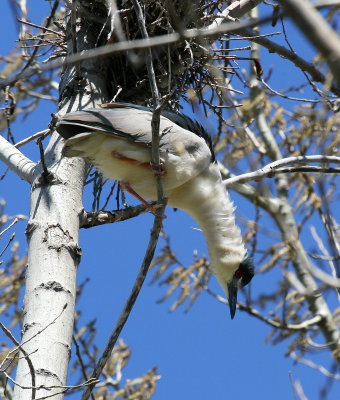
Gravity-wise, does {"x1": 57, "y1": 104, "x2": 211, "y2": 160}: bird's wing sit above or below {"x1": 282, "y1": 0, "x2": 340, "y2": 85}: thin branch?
above

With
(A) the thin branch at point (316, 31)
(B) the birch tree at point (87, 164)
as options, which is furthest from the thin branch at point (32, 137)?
(A) the thin branch at point (316, 31)

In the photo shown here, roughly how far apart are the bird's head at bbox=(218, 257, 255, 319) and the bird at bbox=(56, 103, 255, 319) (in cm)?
32

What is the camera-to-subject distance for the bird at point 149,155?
3.78 metres

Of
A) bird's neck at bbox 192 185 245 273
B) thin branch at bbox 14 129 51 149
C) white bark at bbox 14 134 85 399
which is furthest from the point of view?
bird's neck at bbox 192 185 245 273

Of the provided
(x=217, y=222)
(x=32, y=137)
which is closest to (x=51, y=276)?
(x=32, y=137)

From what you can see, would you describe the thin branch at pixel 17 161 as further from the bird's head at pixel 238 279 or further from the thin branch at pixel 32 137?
the bird's head at pixel 238 279

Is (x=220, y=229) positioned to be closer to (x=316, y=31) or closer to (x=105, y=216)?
(x=105, y=216)

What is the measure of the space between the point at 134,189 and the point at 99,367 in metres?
1.92

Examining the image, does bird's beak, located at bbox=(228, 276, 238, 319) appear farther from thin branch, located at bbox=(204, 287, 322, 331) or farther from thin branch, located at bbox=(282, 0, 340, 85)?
thin branch, located at bbox=(282, 0, 340, 85)

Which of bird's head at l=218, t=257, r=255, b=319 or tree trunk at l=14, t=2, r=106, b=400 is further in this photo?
bird's head at l=218, t=257, r=255, b=319

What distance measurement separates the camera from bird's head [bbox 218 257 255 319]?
4.77 meters

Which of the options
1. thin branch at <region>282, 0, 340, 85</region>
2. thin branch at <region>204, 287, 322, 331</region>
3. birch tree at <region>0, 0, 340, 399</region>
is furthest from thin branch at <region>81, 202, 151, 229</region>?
thin branch at <region>204, 287, 322, 331</region>

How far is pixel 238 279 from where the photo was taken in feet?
15.9

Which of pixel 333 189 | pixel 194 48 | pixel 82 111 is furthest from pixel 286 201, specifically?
pixel 82 111
